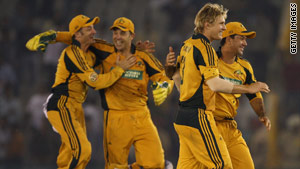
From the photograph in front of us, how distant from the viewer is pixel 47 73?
34.1 feet

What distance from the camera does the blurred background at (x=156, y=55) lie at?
10094 mm

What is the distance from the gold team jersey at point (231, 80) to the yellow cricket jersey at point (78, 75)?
1.22 meters

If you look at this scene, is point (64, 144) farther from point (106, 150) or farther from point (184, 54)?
point (184, 54)

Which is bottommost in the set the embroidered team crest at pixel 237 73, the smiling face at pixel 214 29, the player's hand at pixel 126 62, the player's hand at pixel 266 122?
the player's hand at pixel 266 122

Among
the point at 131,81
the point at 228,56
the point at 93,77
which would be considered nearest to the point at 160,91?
the point at 131,81

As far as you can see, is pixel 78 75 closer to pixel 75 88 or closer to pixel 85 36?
pixel 75 88

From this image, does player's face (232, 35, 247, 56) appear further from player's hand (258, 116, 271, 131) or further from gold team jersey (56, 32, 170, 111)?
gold team jersey (56, 32, 170, 111)

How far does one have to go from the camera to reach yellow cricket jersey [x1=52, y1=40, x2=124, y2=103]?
6.48m

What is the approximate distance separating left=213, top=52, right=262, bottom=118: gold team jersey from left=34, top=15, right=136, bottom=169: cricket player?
46.5 inches

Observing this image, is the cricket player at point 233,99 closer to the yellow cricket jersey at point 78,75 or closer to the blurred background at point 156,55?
the yellow cricket jersey at point 78,75

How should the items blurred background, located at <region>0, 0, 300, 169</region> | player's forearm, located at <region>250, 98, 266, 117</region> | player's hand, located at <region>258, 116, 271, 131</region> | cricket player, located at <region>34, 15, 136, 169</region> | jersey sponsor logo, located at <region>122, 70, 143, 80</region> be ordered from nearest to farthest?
player's hand, located at <region>258, 116, 271, 131</region> < player's forearm, located at <region>250, 98, 266, 117</region> < cricket player, located at <region>34, 15, 136, 169</region> < jersey sponsor logo, located at <region>122, 70, 143, 80</region> < blurred background, located at <region>0, 0, 300, 169</region>

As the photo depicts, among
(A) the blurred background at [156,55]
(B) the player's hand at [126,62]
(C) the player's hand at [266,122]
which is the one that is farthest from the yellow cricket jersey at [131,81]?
(A) the blurred background at [156,55]

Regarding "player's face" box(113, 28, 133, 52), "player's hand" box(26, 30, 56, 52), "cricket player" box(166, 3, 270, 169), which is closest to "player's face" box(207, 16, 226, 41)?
"cricket player" box(166, 3, 270, 169)

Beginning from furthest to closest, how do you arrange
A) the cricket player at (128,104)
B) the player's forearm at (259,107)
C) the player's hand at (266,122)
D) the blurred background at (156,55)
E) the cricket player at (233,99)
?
1. the blurred background at (156,55)
2. the cricket player at (128,104)
3. the player's forearm at (259,107)
4. the player's hand at (266,122)
5. the cricket player at (233,99)
